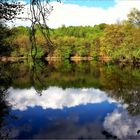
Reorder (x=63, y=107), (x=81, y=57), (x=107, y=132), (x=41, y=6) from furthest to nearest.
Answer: (x=81, y=57)
(x=63, y=107)
(x=107, y=132)
(x=41, y=6)

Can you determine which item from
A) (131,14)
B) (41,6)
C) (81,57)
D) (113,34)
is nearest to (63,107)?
(41,6)

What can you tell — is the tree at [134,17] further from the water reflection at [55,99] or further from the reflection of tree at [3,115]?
the reflection of tree at [3,115]

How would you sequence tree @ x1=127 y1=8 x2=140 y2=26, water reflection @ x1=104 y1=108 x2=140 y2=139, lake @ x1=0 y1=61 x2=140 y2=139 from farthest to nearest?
tree @ x1=127 y1=8 x2=140 y2=26 < lake @ x1=0 y1=61 x2=140 y2=139 < water reflection @ x1=104 y1=108 x2=140 y2=139

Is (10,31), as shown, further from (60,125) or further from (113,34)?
(113,34)

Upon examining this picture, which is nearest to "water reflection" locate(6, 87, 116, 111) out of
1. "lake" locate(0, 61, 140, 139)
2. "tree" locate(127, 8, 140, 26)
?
"lake" locate(0, 61, 140, 139)

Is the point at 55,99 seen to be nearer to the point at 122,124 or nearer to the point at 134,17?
the point at 122,124

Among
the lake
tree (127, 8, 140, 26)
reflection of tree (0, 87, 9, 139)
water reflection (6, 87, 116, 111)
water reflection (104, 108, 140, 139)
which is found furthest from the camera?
tree (127, 8, 140, 26)

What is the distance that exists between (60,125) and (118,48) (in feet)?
160

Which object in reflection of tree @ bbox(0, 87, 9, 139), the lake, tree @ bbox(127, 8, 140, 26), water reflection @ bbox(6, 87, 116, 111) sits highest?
tree @ bbox(127, 8, 140, 26)

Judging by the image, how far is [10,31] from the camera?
26328mm

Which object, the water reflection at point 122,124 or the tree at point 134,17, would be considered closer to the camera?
the water reflection at point 122,124

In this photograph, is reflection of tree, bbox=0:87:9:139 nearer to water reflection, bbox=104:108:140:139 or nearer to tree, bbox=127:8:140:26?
water reflection, bbox=104:108:140:139

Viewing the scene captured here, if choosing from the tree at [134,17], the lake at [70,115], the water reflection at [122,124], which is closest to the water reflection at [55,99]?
the lake at [70,115]

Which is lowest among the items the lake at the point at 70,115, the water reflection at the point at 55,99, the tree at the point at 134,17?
the water reflection at the point at 55,99
